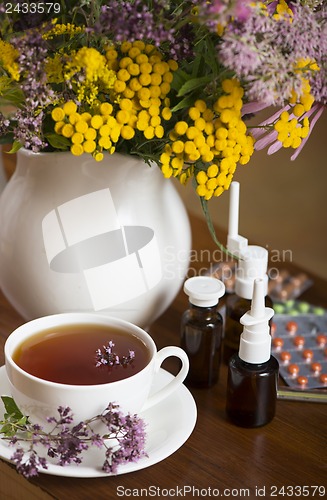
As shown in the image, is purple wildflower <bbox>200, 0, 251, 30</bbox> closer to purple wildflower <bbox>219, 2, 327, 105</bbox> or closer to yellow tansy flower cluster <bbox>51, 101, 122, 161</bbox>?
purple wildflower <bbox>219, 2, 327, 105</bbox>

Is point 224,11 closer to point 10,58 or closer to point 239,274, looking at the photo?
point 10,58

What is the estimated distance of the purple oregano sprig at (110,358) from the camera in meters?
0.70

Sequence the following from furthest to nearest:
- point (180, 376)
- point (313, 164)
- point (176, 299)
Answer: point (313, 164)
point (176, 299)
point (180, 376)

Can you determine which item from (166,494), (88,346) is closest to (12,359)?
(88,346)

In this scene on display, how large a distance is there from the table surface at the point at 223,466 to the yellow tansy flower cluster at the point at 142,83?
0.95 ft

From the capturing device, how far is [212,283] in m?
0.81

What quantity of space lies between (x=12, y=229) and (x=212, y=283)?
22 centimetres

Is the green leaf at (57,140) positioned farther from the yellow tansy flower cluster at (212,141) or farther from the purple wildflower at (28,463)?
the purple wildflower at (28,463)

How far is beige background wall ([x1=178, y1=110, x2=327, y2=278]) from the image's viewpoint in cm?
207

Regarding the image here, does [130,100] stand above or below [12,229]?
above

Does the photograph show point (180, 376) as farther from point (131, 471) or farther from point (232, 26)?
point (232, 26)

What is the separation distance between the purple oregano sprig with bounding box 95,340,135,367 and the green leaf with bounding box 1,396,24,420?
0.27 ft

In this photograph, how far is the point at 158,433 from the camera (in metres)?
0.71

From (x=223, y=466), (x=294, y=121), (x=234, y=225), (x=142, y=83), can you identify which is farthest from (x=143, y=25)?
(x=223, y=466)
